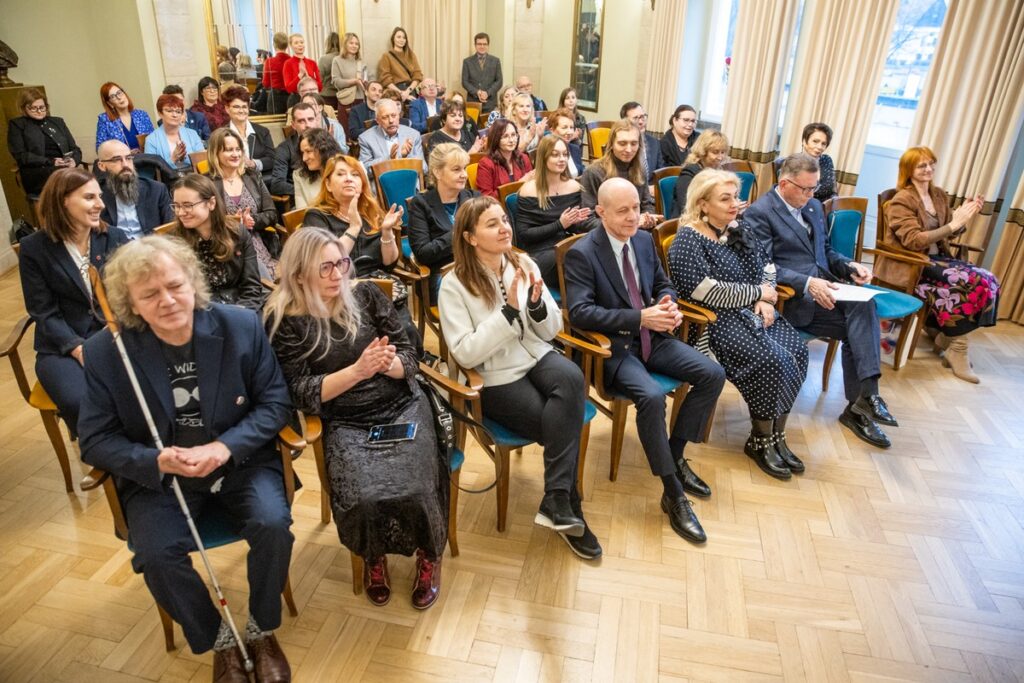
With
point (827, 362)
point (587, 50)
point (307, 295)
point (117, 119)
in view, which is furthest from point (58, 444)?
point (587, 50)

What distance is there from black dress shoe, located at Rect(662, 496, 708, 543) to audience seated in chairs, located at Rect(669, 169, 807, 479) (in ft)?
2.04

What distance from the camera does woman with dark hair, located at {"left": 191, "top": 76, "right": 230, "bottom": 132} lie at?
635 centimetres

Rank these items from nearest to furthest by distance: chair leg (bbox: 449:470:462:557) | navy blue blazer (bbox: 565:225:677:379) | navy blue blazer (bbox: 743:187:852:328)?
chair leg (bbox: 449:470:462:557) → navy blue blazer (bbox: 565:225:677:379) → navy blue blazer (bbox: 743:187:852:328)

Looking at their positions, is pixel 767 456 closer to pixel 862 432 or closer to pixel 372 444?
pixel 862 432

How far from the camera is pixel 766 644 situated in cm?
231

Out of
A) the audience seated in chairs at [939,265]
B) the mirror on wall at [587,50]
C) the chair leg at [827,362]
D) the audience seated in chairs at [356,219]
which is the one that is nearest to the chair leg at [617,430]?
the audience seated in chairs at [356,219]

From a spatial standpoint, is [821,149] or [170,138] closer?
[821,149]

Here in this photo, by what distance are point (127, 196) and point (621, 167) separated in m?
2.97

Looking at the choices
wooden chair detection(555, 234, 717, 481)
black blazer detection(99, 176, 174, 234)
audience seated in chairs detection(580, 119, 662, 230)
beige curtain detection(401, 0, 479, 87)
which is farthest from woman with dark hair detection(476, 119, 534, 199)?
beige curtain detection(401, 0, 479, 87)

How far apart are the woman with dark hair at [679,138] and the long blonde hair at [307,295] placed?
12.8 ft

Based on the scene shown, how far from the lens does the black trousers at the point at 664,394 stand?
2775mm

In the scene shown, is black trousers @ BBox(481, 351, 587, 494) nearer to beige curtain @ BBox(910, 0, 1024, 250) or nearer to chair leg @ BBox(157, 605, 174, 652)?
chair leg @ BBox(157, 605, 174, 652)

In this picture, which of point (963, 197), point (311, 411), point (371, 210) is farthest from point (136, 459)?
point (963, 197)

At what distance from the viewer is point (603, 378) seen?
9.48ft
